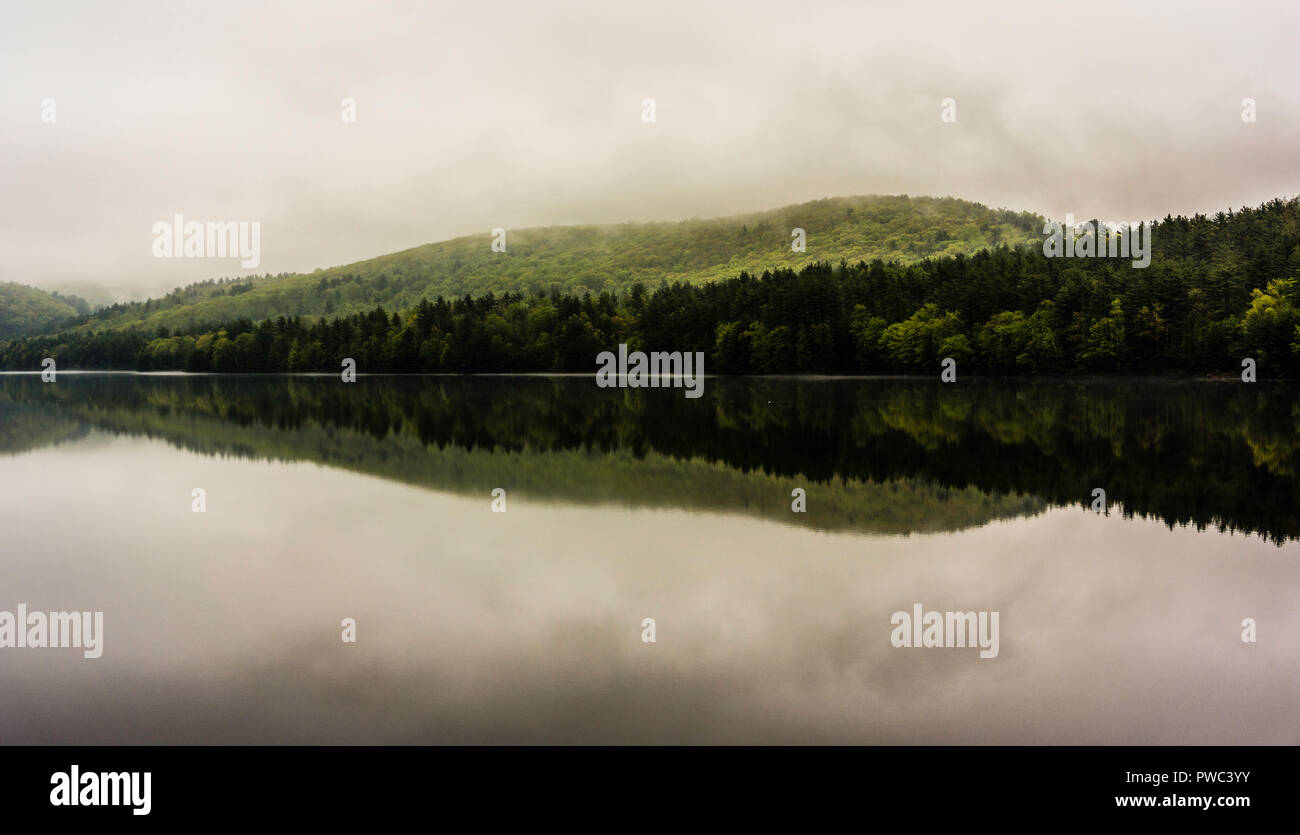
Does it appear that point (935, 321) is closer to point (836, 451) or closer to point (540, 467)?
point (836, 451)

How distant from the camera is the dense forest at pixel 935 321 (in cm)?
10038

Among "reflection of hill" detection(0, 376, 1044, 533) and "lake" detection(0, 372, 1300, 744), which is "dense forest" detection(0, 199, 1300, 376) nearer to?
"reflection of hill" detection(0, 376, 1044, 533)

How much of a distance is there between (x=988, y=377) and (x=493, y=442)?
9306 cm

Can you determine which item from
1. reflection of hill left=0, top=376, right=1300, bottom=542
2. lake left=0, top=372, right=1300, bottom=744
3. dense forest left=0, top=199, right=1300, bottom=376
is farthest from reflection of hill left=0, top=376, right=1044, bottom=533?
dense forest left=0, top=199, right=1300, bottom=376

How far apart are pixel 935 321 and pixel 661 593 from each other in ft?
372

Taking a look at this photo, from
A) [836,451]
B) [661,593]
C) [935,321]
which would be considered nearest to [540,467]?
[836,451]

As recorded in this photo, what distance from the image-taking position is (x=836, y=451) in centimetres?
3112

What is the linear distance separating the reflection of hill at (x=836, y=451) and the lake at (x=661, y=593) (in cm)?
26

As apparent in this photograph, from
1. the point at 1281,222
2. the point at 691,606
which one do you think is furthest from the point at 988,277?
the point at 691,606

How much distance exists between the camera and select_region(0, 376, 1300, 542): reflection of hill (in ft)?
70.6

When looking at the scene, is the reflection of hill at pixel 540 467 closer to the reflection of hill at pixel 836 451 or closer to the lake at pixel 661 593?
the reflection of hill at pixel 836 451

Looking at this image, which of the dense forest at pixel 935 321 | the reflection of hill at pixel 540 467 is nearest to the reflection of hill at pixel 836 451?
the reflection of hill at pixel 540 467

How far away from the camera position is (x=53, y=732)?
29.8 feet
